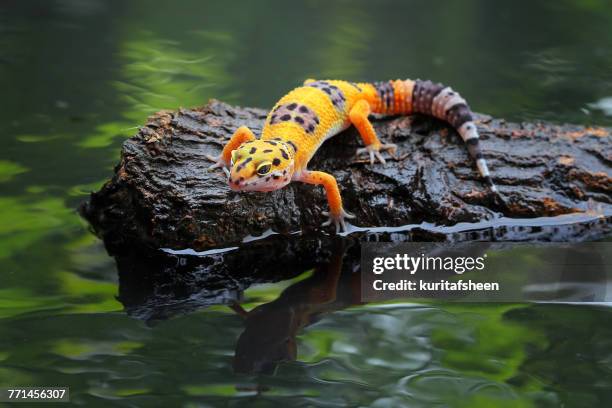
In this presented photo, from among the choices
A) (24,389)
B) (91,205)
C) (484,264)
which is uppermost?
(91,205)

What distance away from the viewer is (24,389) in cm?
391

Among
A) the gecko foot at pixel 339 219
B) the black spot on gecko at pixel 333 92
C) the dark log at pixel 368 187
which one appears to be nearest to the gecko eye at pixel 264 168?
the dark log at pixel 368 187

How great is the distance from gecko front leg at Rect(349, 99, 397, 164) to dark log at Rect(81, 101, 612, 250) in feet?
0.33

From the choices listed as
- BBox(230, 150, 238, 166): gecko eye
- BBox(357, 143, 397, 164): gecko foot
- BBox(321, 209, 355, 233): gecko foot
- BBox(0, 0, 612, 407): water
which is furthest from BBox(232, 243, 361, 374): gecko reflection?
BBox(230, 150, 238, 166): gecko eye

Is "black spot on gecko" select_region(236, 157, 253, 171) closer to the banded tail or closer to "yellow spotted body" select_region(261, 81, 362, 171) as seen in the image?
"yellow spotted body" select_region(261, 81, 362, 171)

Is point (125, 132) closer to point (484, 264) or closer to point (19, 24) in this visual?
point (484, 264)

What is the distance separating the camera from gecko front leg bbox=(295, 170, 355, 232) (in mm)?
5473

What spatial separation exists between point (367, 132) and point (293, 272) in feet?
4.49

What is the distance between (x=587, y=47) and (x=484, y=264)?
5.86 meters

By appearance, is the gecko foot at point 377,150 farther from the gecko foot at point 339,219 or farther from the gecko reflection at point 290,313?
the gecko reflection at point 290,313

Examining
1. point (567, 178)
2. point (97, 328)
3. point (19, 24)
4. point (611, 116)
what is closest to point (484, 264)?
point (567, 178)

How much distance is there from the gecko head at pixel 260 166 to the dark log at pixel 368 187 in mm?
339

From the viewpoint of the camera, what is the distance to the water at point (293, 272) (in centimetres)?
410

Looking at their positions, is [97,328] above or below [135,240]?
below
